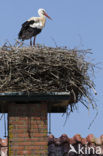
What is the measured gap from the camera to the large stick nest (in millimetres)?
9578

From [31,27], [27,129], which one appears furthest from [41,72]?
[31,27]

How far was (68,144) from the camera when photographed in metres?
12.3

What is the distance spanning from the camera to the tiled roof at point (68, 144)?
12.2m

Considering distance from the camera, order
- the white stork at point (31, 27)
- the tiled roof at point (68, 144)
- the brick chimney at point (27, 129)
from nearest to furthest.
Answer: the brick chimney at point (27, 129)
the white stork at point (31, 27)
the tiled roof at point (68, 144)

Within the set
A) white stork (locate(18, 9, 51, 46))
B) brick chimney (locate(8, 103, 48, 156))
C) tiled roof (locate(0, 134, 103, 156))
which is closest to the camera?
brick chimney (locate(8, 103, 48, 156))

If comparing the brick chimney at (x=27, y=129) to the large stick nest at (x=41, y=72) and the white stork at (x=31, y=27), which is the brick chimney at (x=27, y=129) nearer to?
the large stick nest at (x=41, y=72)

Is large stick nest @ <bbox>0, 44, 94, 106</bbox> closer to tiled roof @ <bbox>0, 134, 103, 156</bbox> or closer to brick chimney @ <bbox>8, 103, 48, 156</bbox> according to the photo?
brick chimney @ <bbox>8, 103, 48, 156</bbox>

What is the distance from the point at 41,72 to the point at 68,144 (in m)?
3.07

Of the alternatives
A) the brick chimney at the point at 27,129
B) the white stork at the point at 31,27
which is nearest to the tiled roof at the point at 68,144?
the white stork at the point at 31,27

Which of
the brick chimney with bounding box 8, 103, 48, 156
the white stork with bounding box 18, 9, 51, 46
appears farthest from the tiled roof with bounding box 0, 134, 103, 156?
the brick chimney with bounding box 8, 103, 48, 156

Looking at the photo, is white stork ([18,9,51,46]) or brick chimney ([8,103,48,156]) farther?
white stork ([18,9,51,46])

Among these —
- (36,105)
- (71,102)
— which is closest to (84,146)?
(71,102)

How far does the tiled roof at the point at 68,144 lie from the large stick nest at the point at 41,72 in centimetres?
240

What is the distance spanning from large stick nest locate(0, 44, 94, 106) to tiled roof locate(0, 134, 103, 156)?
7.89 feet
